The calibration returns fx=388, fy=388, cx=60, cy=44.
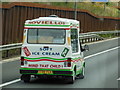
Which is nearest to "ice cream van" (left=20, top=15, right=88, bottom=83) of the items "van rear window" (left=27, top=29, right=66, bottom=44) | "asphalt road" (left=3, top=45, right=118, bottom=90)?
"van rear window" (left=27, top=29, right=66, bottom=44)

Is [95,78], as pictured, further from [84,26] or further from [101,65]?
[84,26]

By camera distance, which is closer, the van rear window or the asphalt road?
the asphalt road

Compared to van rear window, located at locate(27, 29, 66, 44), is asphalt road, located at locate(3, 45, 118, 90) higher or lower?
lower

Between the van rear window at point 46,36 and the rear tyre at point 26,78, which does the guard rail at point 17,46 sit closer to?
the rear tyre at point 26,78

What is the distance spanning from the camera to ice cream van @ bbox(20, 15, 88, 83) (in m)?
13.6

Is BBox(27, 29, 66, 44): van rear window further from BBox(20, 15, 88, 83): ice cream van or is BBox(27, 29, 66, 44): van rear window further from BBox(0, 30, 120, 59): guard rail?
BBox(0, 30, 120, 59): guard rail

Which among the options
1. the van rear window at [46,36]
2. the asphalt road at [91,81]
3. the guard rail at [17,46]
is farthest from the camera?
the guard rail at [17,46]

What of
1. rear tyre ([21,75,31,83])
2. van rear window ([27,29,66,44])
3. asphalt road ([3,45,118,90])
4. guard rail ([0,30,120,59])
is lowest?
asphalt road ([3,45,118,90])

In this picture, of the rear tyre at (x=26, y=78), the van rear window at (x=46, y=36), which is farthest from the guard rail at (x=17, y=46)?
the van rear window at (x=46, y=36)

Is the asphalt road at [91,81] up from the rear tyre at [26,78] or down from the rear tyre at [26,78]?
down

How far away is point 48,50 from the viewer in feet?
44.8

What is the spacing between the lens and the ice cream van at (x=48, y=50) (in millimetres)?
13594

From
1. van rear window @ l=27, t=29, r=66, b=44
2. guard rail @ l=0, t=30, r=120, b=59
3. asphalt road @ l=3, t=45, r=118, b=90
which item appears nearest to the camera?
asphalt road @ l=3, t=45, r=118, b=90

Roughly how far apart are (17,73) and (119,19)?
160 ft
